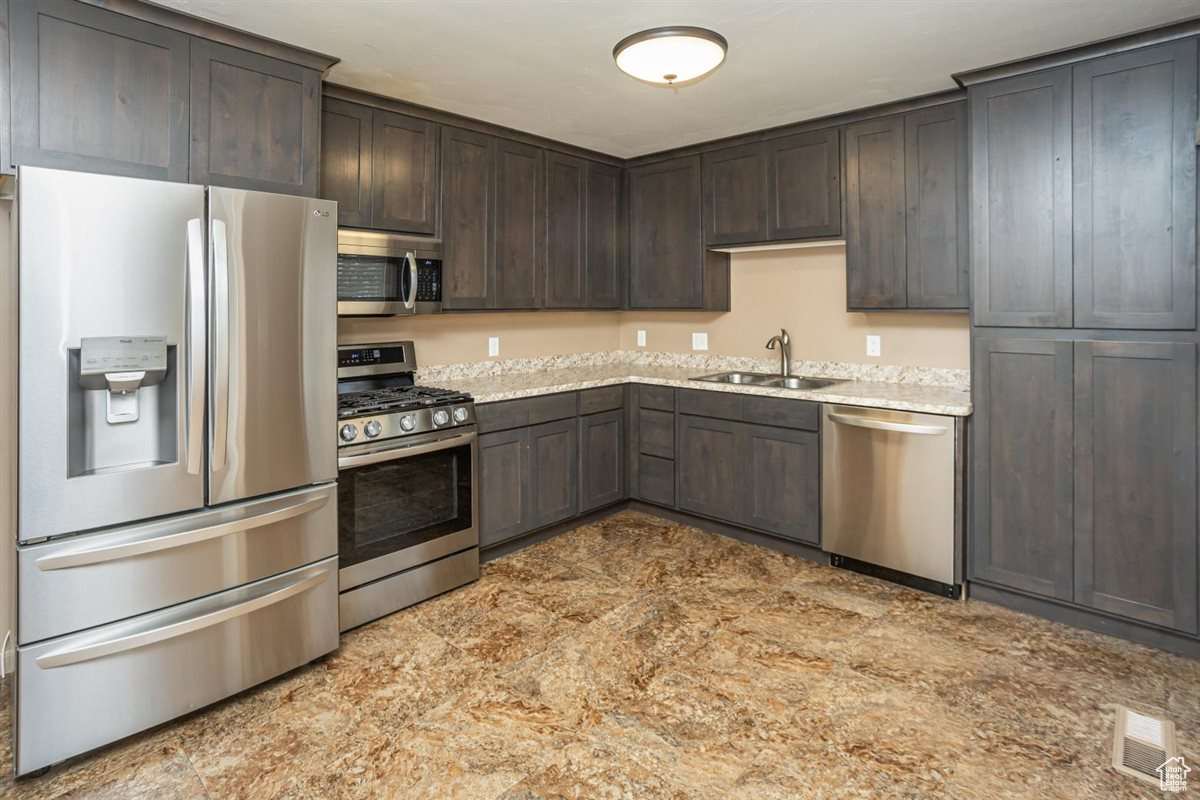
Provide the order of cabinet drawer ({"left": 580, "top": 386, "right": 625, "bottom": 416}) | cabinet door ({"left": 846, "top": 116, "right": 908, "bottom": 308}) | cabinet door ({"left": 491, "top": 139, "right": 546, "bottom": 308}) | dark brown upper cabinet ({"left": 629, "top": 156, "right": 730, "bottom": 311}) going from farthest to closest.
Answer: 1. dark brown upper cabinet ({"left": 629, "top": 156, "right": 730, "bottom": 311})
2. cabinet drawer ({"left": 580, "top": 386, "right": 625, "bottom": 416})
3. cabinet door ({"left": 491, "top": 139, "right": 546, "bottom": 308})
4. cabinet door ({"left": 846, "top": 116, "right": 908, "bottom": 308})

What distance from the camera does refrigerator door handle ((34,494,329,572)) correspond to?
6.42 ft

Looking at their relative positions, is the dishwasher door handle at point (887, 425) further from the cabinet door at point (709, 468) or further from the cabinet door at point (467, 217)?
the cabinet door at point (467, 217)

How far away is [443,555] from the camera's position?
320 cm

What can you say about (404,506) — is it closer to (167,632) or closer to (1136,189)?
(167,632)

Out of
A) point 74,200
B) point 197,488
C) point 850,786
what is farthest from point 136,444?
point 850,786

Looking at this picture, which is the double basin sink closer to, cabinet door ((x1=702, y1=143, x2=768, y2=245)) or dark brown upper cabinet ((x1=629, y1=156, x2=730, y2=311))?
dark brown upper cabinet ((x1=629, y1=156, x2=730, y2=311))

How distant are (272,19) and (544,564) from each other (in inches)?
106

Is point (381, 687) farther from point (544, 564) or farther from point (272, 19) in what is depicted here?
point (272, 19)

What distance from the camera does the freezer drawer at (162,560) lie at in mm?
1942

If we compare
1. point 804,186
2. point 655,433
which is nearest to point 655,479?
point 655,433

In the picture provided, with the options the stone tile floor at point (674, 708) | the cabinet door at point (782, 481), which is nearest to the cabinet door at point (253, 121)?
the stone tile floor at point (674, 708)

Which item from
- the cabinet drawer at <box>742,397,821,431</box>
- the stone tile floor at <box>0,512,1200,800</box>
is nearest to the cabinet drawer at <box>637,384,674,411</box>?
the cabinet drawer at <box>742,397,821,431</box>

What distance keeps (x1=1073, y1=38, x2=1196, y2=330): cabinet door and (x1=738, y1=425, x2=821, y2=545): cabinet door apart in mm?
1379

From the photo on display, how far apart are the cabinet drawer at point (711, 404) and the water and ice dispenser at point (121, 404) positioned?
8.90 feet
